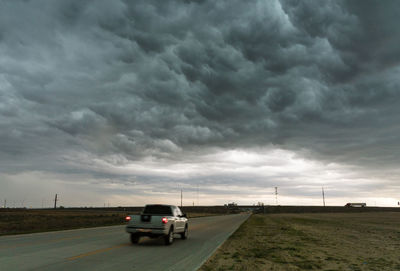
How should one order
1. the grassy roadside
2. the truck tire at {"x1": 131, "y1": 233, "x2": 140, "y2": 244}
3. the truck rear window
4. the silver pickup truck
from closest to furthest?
the silver pickup truck → the truck tire at {"x1": 131, "y1": 233, "x2": 140, "y2": 244} → the truck rear window → the grassy roadside

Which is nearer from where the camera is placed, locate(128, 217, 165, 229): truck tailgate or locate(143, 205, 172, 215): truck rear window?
locate(128, 217, 165, 229): truck tailgate

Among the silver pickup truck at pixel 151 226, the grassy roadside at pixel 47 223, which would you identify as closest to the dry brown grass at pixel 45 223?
the grassy roadside at pixel 47 223

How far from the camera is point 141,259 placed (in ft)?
35.1

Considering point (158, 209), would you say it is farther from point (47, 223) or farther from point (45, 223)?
point (45, 223)

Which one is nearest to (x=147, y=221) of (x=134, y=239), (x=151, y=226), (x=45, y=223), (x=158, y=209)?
(x=151, y=226)

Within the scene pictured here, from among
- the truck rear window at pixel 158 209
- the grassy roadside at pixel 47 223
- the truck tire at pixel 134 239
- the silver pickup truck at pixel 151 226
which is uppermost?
the truck rear window at pixel 158 209

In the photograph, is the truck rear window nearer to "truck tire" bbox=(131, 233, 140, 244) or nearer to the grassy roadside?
"truck tire" bbox=(131, 233, 140, 244)

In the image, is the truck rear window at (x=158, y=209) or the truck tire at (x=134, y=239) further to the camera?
the truck rear window at (x=158, y=209)

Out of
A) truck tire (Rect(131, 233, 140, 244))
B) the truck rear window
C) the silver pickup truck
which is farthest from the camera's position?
the truck rear window

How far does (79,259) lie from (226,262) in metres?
4.80

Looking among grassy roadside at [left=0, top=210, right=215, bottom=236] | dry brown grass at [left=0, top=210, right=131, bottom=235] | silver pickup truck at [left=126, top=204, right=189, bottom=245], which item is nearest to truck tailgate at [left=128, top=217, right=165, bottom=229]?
silver pickup truck at [left=126, top=204, right=189, bottom=245]

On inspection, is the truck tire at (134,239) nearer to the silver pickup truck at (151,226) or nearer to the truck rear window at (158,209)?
the silver pickup truck at (151,226)

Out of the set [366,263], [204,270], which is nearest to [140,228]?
[204,270]

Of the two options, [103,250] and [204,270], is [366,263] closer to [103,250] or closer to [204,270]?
[204,270]
